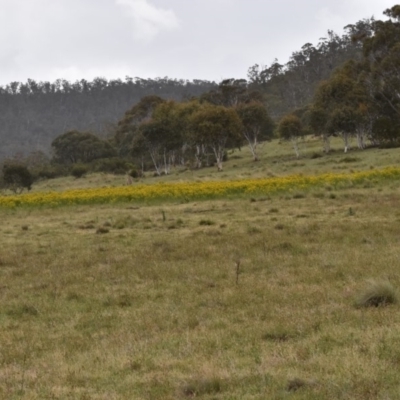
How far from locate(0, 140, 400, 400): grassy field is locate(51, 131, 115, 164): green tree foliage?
74.7m

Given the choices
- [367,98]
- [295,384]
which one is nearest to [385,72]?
[367,98]

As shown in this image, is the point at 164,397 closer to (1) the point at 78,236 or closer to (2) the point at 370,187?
(1) the point at 78,236

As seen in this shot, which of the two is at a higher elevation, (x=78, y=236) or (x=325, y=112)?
(x=325, y=112)

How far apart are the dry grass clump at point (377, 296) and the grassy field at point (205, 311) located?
0.42 ft

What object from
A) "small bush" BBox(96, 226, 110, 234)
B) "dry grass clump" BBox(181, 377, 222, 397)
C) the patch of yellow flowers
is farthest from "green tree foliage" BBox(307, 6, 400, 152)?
"dry grass clump" BBox(181, 377, 222, 397)

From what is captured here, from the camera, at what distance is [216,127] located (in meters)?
59.5

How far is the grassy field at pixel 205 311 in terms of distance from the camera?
6410 mm

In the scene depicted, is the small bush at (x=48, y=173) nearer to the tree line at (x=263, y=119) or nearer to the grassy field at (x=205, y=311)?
the tree line at (x=263, y=119)

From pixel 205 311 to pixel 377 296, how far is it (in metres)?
2.76

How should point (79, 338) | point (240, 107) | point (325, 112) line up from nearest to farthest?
point (79, 338), point (325, 112), point (240, 107)

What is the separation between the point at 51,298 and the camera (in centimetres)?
1150

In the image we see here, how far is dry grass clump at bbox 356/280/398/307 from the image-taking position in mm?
9055

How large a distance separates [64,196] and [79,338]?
26.5 m

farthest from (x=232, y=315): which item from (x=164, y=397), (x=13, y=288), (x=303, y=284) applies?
(x=13, y=288)
